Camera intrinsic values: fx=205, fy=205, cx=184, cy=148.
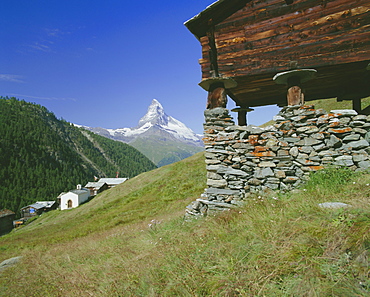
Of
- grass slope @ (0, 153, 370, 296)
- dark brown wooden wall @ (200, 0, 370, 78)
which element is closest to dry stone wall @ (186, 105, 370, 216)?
grass slope @ (0, 153, 370, 296)

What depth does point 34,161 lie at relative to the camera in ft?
450

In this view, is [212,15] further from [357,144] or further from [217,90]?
[357,144]

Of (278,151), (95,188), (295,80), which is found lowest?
(95,188)

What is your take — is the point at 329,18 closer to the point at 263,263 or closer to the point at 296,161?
the point at 296,161

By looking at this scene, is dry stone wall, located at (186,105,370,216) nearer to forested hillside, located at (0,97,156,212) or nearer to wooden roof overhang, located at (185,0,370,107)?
wooden roof overhang, located at (185,0,370,107)

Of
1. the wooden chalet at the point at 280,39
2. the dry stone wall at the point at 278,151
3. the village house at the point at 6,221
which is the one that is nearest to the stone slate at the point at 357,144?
the dry stone wall at the point at 278,151

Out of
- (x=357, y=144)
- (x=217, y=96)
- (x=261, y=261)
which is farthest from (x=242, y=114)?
(x=261, y=261)

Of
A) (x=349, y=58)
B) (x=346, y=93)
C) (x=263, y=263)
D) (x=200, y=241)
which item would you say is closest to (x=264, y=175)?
(x=200, y=241)

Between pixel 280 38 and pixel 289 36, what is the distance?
11.4 inches

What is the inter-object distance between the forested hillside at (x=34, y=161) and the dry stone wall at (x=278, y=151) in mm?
124638

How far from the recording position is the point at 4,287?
19.7 ft

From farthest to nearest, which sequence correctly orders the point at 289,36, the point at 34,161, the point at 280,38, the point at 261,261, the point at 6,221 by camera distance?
the point at 34,161
the point at 6,221
the point at 280,38
the point at 289,36
the point at 261,261

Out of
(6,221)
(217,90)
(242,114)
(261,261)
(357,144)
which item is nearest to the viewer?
(261,261)

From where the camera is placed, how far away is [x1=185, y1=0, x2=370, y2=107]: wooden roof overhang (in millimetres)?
6691
